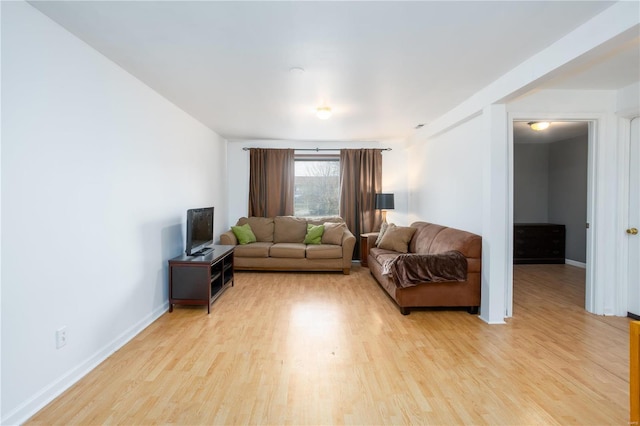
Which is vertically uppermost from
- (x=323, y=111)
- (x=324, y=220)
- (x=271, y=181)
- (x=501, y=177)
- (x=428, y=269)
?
(x=323, y=111)

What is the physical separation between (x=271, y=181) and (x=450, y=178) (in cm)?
328

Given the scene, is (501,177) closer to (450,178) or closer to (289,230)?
(450,178)

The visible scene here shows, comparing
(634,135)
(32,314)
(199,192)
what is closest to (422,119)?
(634,135)

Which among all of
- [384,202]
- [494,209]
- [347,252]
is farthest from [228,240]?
[494,209]

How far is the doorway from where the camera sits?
5.71 meters

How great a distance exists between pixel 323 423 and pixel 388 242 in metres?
3.29

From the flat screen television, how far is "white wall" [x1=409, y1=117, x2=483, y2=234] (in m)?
3.30

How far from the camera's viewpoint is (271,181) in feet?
20.0

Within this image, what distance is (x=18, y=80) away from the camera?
5.81 feet

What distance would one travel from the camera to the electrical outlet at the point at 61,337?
203 cm

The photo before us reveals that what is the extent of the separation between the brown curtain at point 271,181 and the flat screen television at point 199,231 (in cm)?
181

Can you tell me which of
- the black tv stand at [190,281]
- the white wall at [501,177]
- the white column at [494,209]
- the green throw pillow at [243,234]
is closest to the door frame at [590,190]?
the white wall at [501,177]

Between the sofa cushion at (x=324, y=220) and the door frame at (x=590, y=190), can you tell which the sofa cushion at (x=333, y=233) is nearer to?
the sofa cushion at (x=324, y=220)

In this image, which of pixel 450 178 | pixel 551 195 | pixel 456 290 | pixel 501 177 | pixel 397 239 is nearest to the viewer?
pixel 501 177
